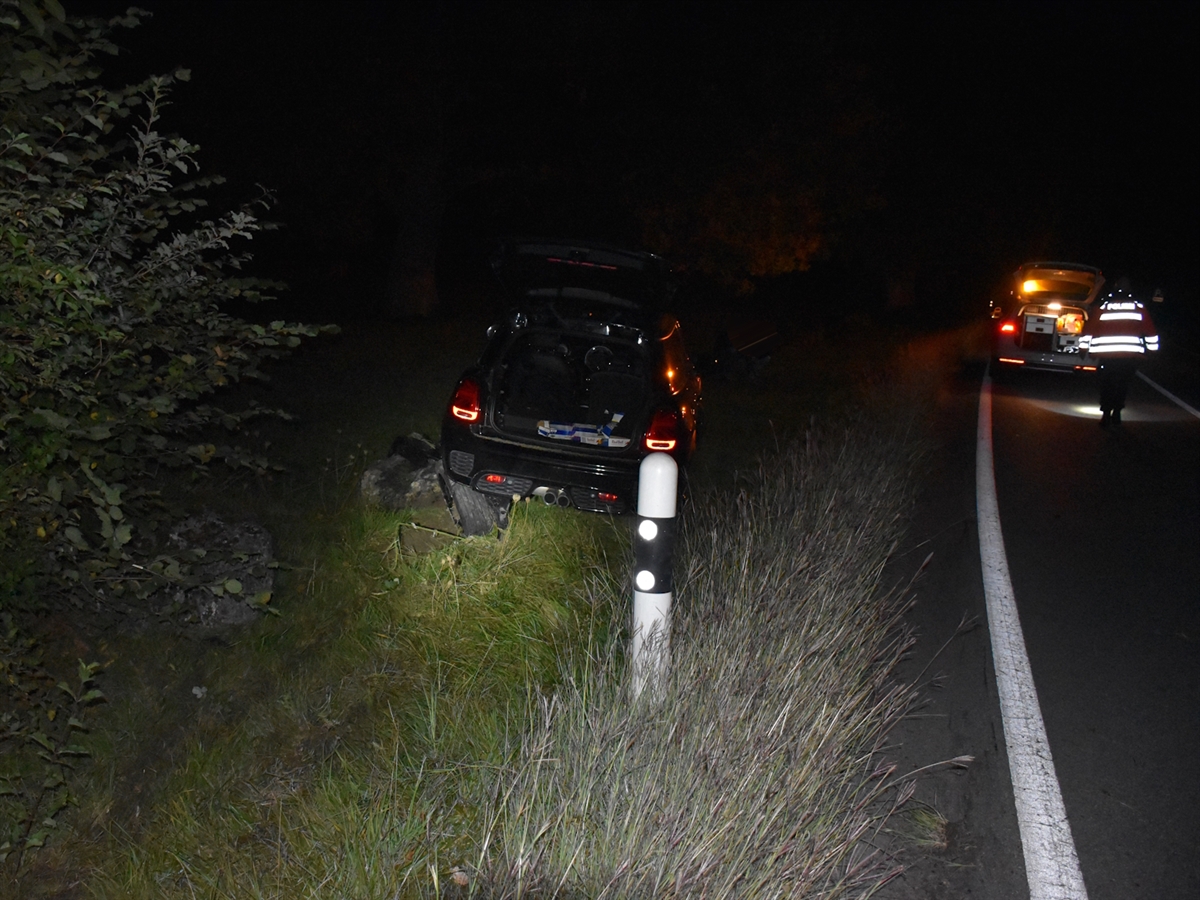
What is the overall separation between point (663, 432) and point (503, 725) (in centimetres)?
293

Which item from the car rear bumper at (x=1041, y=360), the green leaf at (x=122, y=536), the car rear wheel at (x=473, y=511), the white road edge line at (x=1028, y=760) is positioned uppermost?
the car rear bumper at (x=1041, y=360)

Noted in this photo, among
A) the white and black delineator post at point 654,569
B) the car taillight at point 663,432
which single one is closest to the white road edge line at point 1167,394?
the car taillight at point 663,432

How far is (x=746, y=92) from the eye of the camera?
1634 cm

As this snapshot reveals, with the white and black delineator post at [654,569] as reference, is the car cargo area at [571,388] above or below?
above

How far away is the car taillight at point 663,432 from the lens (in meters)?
7.01

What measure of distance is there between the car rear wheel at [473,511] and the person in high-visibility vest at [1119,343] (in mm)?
9565

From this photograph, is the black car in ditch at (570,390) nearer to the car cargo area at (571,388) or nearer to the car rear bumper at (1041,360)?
the car cargo area at (571,388)

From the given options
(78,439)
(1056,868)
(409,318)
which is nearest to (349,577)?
(78,439)

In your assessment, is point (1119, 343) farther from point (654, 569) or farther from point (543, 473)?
point (654, 569)

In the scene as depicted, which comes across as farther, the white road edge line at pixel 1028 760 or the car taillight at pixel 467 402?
the car taillight at pixel 467 402

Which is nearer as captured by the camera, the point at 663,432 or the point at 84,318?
the point at 84,318

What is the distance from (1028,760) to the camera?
4797mm

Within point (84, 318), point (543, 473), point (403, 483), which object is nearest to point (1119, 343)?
point (543, 473)

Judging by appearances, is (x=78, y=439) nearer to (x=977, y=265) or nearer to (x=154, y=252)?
(x=154, y=252)
